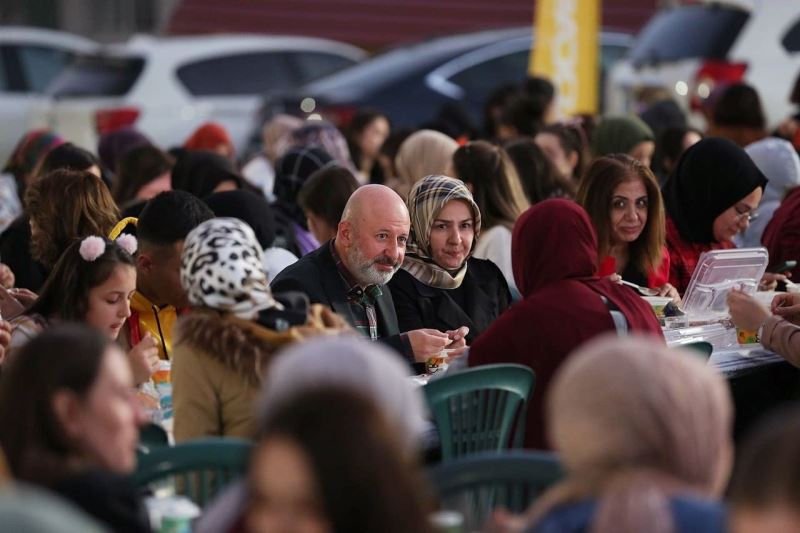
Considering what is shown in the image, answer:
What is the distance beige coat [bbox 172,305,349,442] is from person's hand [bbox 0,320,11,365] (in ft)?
2.76

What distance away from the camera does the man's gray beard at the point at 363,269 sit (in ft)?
20.3

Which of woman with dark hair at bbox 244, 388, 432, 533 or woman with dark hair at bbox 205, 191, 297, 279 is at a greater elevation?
woman with dark hair at bbox 205, 191, 297, 279

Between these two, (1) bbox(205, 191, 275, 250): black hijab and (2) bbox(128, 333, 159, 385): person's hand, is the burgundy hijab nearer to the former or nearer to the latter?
(2) bbox(128, 333, 159, 385): person's hand

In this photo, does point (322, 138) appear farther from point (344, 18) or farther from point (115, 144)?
point (344, 18)

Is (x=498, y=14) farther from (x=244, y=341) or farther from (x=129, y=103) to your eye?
(x=244, y=341)

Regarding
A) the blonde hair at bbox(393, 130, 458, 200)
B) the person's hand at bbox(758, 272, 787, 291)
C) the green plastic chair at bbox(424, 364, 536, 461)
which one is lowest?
the green plastic chair at bbox(424, 364, 536, 461)

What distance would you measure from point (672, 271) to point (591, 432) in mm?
4809

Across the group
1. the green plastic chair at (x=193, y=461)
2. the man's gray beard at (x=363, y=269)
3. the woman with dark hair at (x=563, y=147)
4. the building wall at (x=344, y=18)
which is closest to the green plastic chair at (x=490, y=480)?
the green plastic chair at (x=193, y=461)

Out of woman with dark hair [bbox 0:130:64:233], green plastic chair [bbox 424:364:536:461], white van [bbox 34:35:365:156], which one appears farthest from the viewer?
white van [bbox 34:35:365:156]

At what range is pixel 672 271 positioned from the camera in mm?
7777

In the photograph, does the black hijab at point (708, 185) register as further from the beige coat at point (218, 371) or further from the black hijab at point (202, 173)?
the beige coat at point (218, 371)

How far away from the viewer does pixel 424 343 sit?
19.3 feet

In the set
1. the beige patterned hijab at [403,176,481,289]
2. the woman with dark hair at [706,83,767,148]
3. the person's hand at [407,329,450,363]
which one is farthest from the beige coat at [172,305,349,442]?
the woman with dark hair at [706,83,767,148]

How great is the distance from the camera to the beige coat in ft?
15.1
